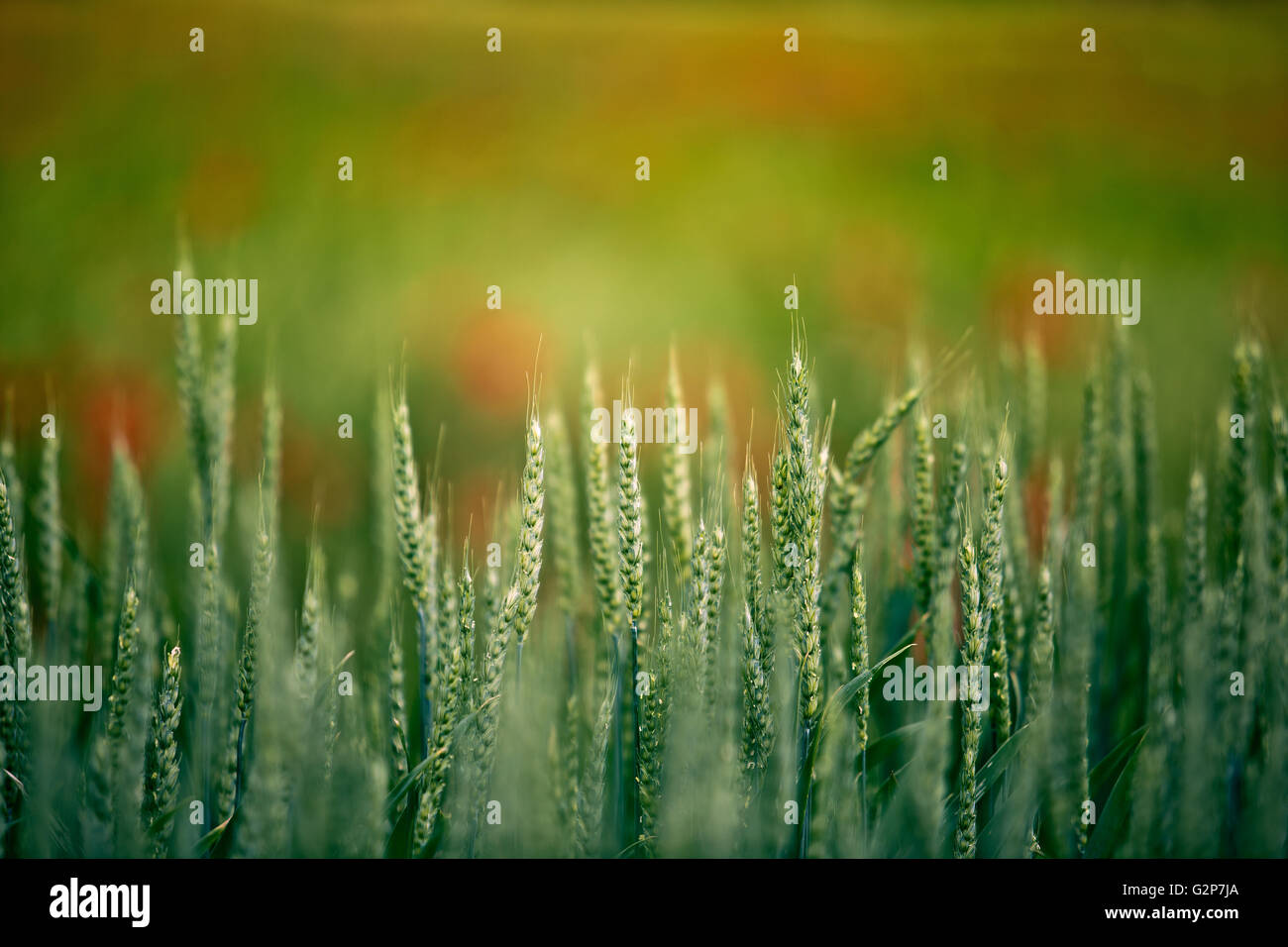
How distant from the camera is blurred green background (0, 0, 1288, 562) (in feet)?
6.74

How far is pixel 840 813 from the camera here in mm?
971

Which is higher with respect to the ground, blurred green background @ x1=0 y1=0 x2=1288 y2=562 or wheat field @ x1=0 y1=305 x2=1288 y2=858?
blurred green background @ x1=0 y1=0 x2=1288 y2=562

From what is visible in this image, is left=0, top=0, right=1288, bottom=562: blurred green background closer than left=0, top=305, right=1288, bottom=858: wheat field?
No

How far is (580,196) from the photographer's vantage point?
2.32m

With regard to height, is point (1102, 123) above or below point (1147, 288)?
above

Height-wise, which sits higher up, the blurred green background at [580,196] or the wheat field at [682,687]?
the blurred green background at [580,196]

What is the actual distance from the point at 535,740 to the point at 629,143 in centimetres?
183

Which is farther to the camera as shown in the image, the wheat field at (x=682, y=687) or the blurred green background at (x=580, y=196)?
the blurred green background at (x=580, y=196)

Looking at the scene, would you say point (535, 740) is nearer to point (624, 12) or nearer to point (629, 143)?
point (629, 143)

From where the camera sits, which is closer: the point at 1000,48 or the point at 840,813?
the point at 840,813

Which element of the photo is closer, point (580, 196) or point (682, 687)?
point (682, 687)

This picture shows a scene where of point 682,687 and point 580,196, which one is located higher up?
point 580,196

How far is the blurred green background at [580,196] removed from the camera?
80.9 inches
